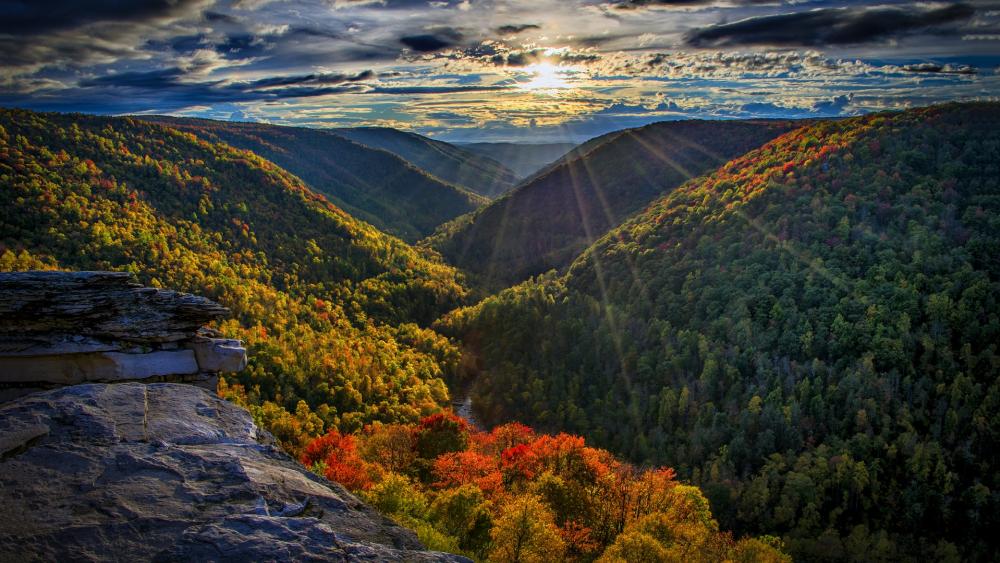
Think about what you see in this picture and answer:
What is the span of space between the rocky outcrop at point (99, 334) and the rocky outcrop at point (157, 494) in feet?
19.0

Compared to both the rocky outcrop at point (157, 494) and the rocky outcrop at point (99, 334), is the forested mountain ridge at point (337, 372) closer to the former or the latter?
the rocky outcrop at point (157, 494)

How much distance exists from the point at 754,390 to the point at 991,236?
6462 centimetres

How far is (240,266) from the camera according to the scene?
164 metres

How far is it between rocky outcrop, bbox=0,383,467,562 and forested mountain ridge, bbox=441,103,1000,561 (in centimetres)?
9696

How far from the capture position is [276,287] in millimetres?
168625

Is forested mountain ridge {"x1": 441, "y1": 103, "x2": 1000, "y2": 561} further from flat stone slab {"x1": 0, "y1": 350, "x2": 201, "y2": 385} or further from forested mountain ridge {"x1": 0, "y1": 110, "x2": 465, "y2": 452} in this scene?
flat stone slab {"x1": 0, "y1": 350, "x2": 201, "y2": 385}

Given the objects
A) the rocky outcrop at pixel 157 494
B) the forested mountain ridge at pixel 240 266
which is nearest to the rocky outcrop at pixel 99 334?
the rocky outcrop at pixel 157 494

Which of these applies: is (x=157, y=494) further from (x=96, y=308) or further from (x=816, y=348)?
(x=816, y=348)

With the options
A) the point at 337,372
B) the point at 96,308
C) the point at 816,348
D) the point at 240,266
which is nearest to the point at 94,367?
the point at 96,308

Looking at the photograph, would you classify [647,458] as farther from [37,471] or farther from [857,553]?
[37,471]

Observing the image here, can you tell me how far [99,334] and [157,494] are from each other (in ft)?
51.5

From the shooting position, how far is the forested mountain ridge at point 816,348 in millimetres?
97500

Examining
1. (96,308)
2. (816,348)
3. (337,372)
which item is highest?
(96,308)

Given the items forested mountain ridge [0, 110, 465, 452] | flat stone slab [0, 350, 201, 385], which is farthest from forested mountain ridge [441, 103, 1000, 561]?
flat stone slab [0, 350, 201, 385]
